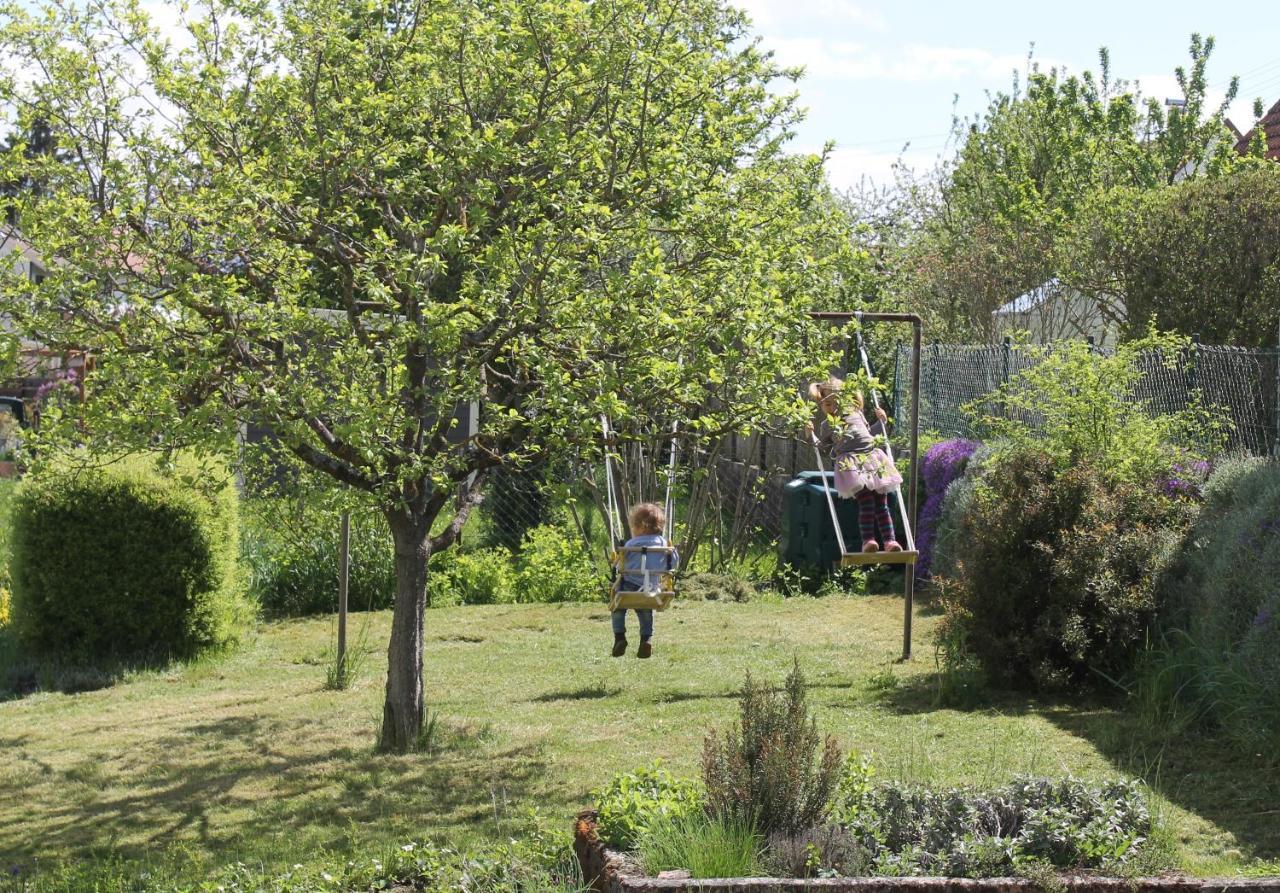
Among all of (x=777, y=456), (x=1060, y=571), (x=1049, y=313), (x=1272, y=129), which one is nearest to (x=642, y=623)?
(x=1060, y=571)

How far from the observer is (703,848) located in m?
5.03

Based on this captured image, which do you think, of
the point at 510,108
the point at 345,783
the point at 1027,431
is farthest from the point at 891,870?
the point at 1027,431

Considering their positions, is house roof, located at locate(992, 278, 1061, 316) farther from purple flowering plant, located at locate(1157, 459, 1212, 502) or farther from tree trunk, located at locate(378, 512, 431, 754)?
tree trunk, located at locate(378, 512, 431, 754)

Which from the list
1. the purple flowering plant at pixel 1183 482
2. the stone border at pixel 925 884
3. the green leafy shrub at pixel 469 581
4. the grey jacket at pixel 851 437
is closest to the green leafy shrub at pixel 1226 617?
the purple flowering plant at pixel 1183 482

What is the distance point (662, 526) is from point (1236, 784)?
448 centimetres

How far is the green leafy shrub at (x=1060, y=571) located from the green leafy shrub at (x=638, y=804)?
3977mm

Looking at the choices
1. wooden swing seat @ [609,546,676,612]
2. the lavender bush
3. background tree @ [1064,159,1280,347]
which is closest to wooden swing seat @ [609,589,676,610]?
wooden swing seat @ [609,546,676,612]

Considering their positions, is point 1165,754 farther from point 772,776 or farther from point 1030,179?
point 1030,179

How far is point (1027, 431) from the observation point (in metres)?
10.6

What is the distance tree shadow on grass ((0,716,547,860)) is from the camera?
6.81 meters

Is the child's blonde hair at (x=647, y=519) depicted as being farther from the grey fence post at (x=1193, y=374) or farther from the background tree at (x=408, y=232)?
the grey fence post at (x=1193, y=374)

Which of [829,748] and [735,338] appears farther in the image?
[735,338]

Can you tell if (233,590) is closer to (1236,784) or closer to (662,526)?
(662,526)

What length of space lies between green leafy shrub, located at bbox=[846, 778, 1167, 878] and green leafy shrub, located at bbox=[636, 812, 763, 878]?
401 millimetres
